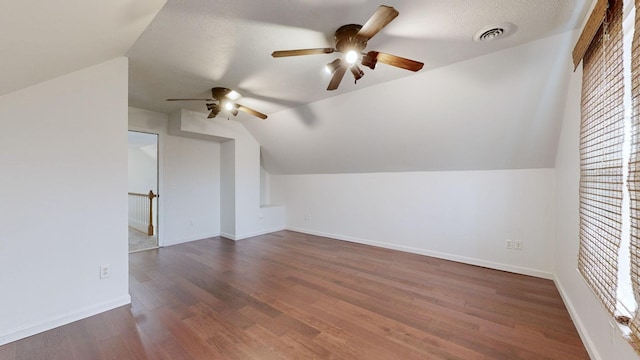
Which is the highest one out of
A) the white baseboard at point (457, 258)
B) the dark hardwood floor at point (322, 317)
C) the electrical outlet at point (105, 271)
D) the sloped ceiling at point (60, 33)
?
the sloped ceiling at point (60, 33)

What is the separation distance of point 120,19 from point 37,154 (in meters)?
1.30

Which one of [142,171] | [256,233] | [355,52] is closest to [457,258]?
[355,52]

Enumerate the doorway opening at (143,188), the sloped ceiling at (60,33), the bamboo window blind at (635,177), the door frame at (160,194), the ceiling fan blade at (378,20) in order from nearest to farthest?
1. the bamboo window blind at (635,177)
2. the sloped ceiling at (60,33)
3. the ceiling fan blade at (378,20)
4. the door frame at (160,194)
5. the doorway opening at (143,188)

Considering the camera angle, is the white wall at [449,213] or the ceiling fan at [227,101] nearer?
the white wall at [449,213]

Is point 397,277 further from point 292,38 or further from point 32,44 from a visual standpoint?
point 32,44

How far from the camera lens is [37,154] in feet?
6.29

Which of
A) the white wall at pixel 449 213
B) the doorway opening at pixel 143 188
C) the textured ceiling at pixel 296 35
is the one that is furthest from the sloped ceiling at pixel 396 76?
the doorway opening at pixel 143 188

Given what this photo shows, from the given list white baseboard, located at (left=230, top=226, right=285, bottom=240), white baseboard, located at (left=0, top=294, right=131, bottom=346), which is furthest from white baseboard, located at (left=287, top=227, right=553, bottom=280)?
white baseboard, located at (left=0, top=294, right=131, bottom=346)

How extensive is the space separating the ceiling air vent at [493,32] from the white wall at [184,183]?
4.54m

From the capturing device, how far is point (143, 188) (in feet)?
19.4

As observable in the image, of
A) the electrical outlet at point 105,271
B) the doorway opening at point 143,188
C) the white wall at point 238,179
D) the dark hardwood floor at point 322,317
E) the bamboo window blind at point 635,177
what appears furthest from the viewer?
the doorway opening at point 143,188

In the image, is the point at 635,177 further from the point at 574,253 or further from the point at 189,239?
the point at 189,239

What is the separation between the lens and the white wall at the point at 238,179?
4574 mm

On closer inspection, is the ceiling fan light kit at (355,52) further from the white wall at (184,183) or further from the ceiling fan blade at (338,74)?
the white wall at (184,183)
